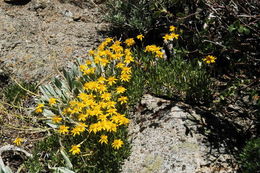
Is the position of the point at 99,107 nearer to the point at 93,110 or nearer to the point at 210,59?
the point at 93,110

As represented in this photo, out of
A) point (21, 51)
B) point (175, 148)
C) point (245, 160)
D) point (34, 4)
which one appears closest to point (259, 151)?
point (245, 160)

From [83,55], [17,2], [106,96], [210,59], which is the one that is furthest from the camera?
[17,2]

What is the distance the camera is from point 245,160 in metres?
2.66

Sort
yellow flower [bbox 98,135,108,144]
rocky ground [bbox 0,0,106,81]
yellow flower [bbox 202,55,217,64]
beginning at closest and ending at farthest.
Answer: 1. yellow flower [bbox 98,135,108,144]
2. yellow flower [bbox 202,55,217,64]
3. rocky ground [bbox 0,0,106,81]

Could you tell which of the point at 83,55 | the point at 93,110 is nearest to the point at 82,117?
the point at 93,110

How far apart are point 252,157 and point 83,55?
3192mm

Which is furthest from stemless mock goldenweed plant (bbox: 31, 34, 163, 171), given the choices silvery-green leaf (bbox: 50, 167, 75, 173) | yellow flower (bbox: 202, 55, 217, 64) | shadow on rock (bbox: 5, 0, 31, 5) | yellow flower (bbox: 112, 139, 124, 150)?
shadow on rock (bbox: 5, 0, 31, 5)

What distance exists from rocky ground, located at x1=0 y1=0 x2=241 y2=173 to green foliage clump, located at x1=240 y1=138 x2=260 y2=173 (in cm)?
31

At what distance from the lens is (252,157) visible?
101 inches

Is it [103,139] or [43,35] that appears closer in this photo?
[103,139]

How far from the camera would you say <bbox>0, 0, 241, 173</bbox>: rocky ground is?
3.01 meters

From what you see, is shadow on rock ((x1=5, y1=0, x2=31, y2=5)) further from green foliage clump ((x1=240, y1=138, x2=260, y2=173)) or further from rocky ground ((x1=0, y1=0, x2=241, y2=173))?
green foliage clump ((x1=240, y1=138, x2=260, y2=173))

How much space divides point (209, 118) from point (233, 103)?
0.46 metres

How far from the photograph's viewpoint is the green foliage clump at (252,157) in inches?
98.0
